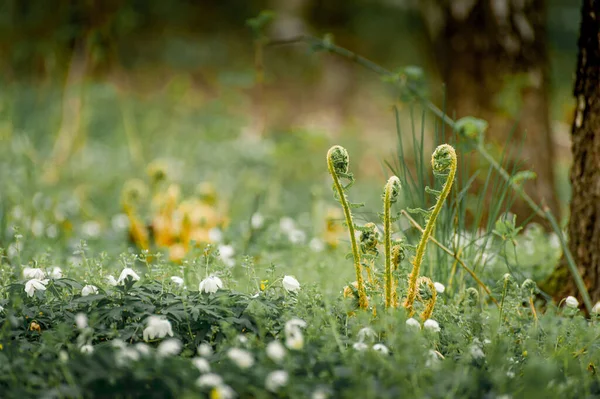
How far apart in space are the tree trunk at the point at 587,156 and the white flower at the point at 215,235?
1583 millimetres

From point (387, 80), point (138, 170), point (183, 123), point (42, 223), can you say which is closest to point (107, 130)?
point (183, 123)

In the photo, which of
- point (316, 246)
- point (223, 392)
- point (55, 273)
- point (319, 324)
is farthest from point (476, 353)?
point (316, 246)

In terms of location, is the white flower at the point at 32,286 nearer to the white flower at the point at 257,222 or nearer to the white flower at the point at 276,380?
the white flower at the point at 276,380

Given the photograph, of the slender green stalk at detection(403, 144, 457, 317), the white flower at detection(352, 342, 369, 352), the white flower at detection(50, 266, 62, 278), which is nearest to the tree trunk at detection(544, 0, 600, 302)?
the slender green stalk at detection(403, 144, 457, 317)

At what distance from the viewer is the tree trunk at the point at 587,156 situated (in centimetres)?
225

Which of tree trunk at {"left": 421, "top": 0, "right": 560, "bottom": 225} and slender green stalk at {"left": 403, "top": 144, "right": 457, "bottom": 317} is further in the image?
tree trunk at {"left": 421, "top": 0, "right": 560, "bottom": 225}

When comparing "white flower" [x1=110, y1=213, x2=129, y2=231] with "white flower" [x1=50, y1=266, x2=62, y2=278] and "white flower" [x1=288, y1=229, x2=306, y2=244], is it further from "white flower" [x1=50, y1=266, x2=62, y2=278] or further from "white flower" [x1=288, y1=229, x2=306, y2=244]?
"white flower" [x1=50, y1=266, x2=62, y2=278]

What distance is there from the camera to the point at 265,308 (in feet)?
5.39

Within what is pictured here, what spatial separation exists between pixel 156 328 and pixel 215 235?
5.31 ft

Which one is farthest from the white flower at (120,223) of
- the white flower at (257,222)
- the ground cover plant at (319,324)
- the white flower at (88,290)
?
the white flower at (88,290)

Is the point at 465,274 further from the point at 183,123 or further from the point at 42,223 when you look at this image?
the point at 183,123

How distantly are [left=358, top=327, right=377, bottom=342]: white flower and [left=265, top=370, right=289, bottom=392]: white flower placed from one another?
0.97 feet

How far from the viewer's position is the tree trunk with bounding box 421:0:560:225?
3553mm

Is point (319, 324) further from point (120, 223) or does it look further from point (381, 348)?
point (120, 223)
